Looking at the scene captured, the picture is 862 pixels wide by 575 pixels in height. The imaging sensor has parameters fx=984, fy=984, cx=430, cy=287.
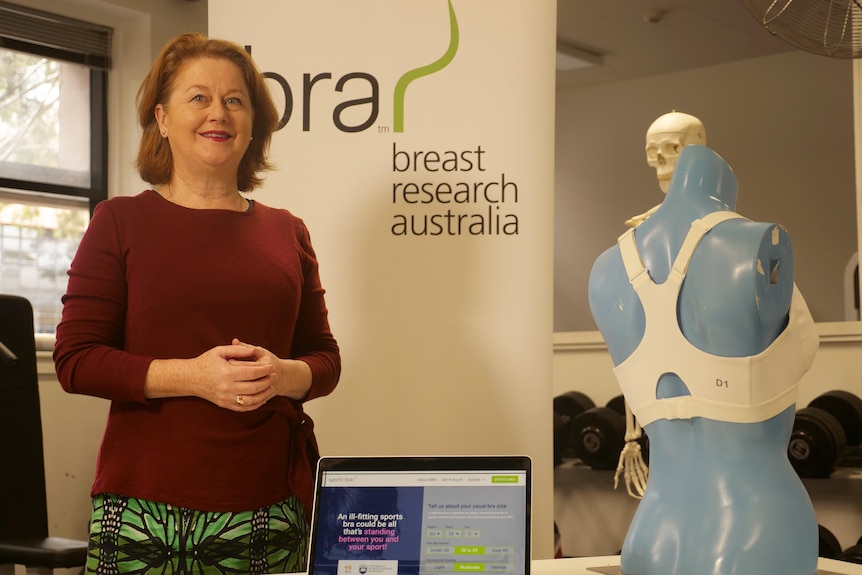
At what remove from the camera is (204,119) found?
175 centimetres

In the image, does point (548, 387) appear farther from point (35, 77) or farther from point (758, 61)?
point (758, 61)

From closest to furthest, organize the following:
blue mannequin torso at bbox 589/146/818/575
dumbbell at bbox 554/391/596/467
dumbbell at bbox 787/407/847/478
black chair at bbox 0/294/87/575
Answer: blue mannequin torso at bbox 589/146/818/575
black chair at bbox 0/294/87/575
dumbbell at bbox 787/407/847/478
dumbbell at bbox 554/391/596/467

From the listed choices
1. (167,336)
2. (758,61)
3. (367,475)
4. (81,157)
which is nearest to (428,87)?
(167,336)

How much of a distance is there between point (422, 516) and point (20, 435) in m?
2.25

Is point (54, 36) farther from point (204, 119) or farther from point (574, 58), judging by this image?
point (574, 58)

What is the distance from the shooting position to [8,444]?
312cm

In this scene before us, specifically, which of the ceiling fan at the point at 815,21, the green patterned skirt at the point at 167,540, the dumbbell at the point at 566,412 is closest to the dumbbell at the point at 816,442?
the dumbbell at the point at 566,412

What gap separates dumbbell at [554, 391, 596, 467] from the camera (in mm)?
4652

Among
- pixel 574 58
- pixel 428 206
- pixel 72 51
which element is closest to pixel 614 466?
pixel 428 206

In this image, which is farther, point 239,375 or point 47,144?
point 47,144

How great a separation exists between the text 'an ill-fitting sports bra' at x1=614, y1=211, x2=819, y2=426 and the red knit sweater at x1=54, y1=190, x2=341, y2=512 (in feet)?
1.88

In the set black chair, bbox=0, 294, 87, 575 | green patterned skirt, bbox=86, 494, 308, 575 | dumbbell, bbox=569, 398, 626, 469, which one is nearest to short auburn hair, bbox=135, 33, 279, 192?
green patterned skirt, bbox=86, 494, 308, 575

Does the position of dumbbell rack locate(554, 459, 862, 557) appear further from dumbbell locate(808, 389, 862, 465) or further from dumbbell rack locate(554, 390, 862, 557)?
dumbbell locate(808, 389, 862, 465)

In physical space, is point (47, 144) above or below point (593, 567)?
above
